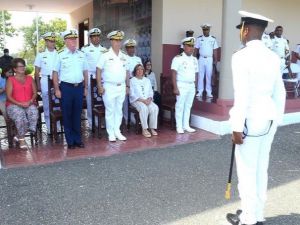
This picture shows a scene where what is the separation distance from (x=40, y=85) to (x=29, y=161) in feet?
7.56

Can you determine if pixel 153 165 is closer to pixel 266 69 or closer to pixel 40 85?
pixel 266 69

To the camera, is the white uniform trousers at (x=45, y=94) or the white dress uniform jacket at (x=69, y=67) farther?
the white uniform trousers at (x=45, y=94)

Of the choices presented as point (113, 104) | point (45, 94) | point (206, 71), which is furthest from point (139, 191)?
point (206, 71)

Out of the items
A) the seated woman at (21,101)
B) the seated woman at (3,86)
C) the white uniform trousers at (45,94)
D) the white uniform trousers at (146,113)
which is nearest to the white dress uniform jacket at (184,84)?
the white uniform trousers at (146,113)

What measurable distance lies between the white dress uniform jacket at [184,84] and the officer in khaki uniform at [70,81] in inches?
76.4

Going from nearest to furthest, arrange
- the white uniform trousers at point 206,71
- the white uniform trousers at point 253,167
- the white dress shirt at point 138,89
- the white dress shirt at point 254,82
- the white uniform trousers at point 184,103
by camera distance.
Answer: the white dress shirt at point 254,82 → the white uniform trousers at point 253,167 → the white dress shirt at point 138,89 → the white uniform trousers at point 184,103 → the white uniform trousers at point 206,71

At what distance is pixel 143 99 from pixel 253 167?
4.05 metres

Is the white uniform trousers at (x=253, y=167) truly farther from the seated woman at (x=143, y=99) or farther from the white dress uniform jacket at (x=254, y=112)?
the seated woman at (x=143, y=99)

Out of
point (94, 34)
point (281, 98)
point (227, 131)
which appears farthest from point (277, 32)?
point (281, 98)

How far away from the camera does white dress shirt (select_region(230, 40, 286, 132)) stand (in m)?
3.04

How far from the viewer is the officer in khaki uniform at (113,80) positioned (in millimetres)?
6492

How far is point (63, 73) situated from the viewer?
19.7 feet

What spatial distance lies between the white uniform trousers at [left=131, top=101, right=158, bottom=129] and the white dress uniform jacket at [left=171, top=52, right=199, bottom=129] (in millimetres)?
511

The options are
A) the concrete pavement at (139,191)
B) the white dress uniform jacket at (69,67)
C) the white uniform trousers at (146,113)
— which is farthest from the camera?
the white uniform trousers at (146,113)
